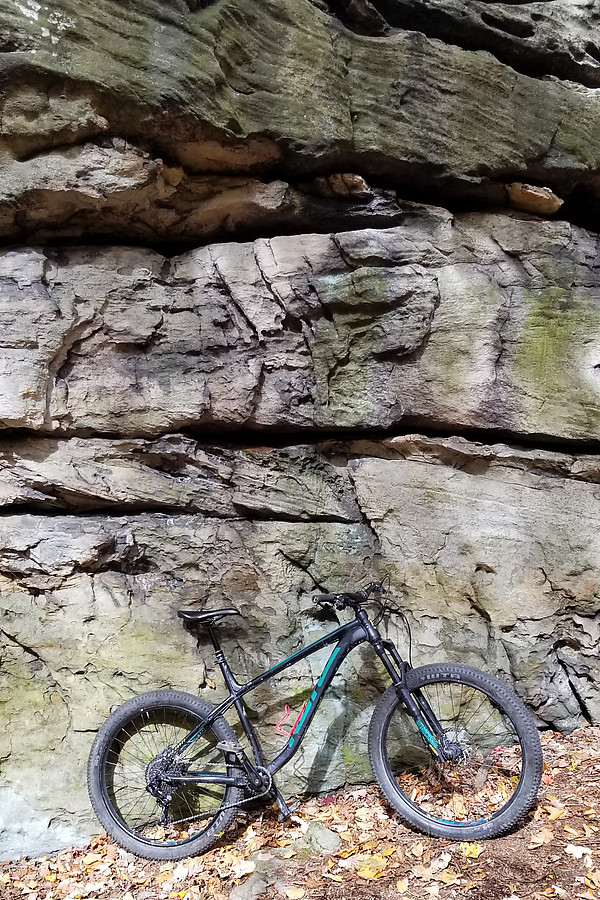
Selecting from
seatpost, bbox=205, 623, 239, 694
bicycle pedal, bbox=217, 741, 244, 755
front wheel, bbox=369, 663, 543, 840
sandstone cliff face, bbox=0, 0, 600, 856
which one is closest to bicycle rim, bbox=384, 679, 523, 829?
front wheel, bbox=369, 663, 543, 840

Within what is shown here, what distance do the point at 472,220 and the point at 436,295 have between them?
0.93m

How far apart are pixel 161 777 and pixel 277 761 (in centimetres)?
74

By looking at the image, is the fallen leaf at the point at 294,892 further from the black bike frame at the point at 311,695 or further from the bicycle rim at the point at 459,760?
the bicycle rim at the point at 459,760

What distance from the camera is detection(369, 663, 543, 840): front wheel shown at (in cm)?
360

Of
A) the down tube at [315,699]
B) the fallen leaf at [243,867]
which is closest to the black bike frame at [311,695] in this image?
the down tube at [315,699]

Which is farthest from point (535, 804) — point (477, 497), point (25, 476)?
point (25, 476)

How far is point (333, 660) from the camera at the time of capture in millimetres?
3805

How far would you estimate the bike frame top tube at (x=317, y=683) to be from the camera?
377cm

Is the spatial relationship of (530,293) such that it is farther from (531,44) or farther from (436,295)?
(531,44)

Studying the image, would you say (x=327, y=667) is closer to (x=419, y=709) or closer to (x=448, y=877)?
(x=419, y=709)

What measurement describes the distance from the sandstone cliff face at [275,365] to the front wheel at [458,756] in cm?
33

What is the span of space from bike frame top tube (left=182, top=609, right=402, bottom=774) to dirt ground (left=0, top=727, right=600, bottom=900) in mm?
519

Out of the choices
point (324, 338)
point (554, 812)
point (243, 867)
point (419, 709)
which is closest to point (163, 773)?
point (243, 867)

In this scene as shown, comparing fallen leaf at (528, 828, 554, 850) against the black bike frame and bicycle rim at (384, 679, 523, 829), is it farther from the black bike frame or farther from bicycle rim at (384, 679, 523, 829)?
the black bike frame
